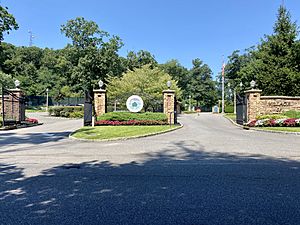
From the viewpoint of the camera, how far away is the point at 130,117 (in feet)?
59.6

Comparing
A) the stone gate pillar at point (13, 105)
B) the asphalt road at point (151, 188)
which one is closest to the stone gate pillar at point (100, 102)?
the stone gate pillar at point (13, 105)

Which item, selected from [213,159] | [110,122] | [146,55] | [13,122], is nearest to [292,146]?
[213,159]

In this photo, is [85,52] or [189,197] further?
[85,52]

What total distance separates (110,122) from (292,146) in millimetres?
11585

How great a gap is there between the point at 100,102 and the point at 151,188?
1523 cm

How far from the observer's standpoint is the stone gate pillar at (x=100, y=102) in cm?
1905

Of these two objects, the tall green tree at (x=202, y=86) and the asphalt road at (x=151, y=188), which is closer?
the asphalt road at (x=151, y=188)

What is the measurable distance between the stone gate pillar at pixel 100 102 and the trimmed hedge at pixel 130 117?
3.69 ft

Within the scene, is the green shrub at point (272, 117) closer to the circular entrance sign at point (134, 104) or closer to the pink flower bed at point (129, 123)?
the pink flower bed at point (129, 123)

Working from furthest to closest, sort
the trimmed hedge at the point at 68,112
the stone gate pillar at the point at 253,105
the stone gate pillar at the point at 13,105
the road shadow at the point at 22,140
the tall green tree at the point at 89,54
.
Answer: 1. the tall green tree at the point at 89,54
2. the trimmed hedge at the point at 68,112
3. the stone gate pillar at the point at 13,105
4. the stone gate pillar at the point at 253,105
5. the road shadow at the point at 22,140

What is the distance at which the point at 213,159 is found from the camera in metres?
7.21

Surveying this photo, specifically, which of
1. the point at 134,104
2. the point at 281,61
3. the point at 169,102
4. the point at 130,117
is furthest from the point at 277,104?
the point at 130,117

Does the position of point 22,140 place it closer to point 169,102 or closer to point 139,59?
point 169,102

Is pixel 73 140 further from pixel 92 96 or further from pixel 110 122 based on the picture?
pixel 92 96
